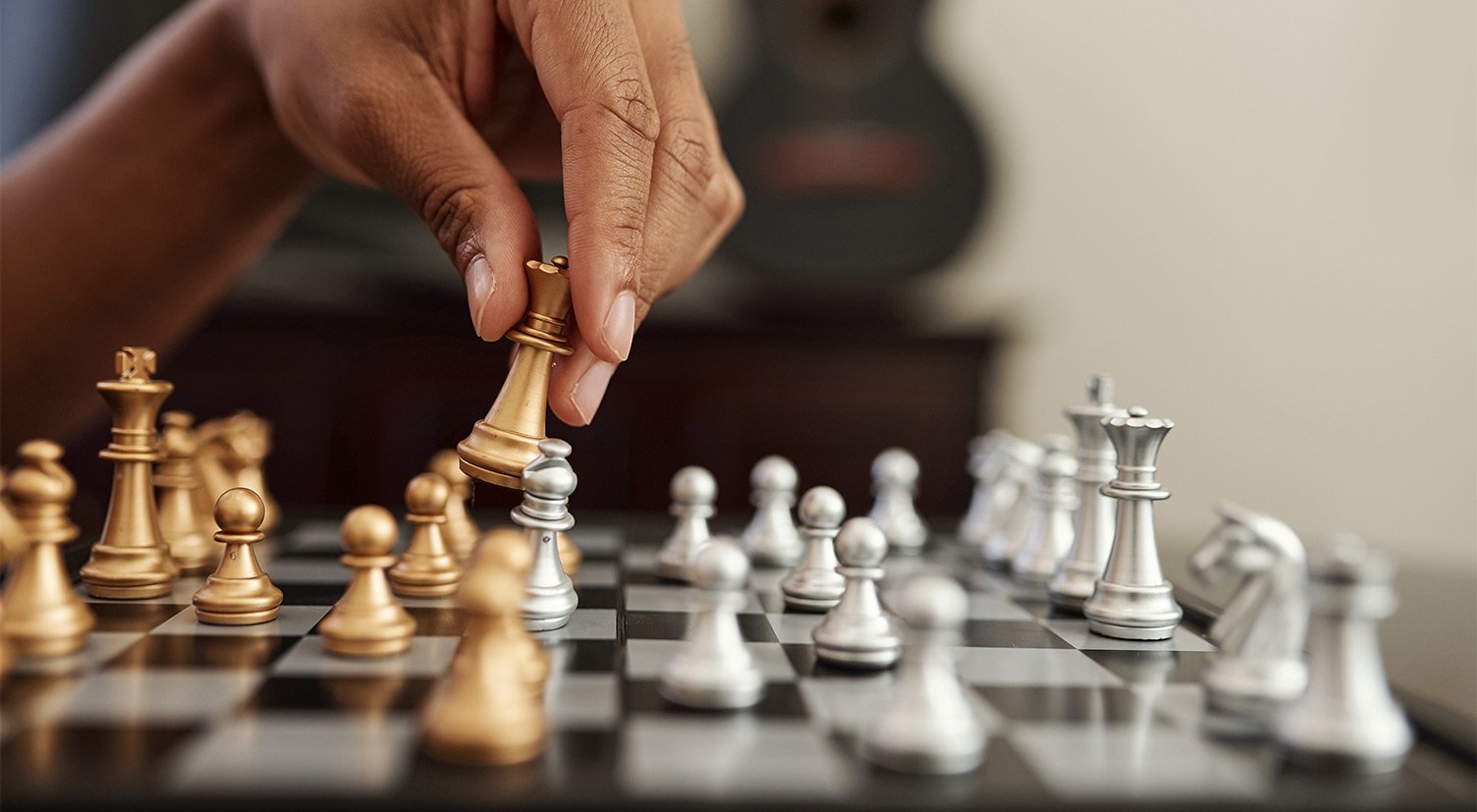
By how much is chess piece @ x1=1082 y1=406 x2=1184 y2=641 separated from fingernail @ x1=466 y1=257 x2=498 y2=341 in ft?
2.02

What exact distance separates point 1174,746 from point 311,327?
89.5 inches

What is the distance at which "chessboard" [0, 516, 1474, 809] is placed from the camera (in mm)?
648

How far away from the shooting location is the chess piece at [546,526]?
40.9 inches

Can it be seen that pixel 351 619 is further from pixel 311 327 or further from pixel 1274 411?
pixel 1274 411

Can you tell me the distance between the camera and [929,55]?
3.12 meters

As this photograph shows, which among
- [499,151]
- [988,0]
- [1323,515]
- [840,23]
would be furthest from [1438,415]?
[499,151]

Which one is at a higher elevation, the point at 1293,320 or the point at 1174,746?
the point at 1293,320

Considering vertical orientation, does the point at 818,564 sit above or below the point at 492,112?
below

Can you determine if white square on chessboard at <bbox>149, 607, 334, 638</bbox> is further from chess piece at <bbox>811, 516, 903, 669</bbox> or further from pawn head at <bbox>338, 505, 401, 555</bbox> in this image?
chess piece at <bbox>811, 516, 903, 669</bbox>

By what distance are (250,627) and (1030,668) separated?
0.69 metres

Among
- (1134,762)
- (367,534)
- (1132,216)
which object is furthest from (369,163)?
(1132,216)

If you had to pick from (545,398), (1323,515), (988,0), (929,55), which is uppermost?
(988,0)

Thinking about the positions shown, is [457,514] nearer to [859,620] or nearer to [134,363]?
[134,363]

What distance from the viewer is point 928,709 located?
71cm
